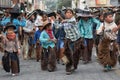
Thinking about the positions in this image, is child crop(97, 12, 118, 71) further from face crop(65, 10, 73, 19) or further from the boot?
the boot

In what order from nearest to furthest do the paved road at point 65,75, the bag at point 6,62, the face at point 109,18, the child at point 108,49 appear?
the paved road at point 65,75 < the bag at point 6,62 < the child at point 108,49 < the face at point 109,18

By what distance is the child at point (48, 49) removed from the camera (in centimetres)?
1401

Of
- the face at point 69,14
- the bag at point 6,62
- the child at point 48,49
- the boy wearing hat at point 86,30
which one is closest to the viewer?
the bag at point 6,62

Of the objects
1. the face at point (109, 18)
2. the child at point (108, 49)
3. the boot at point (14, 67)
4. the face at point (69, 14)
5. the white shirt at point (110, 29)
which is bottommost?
the boot at point (14, 67)

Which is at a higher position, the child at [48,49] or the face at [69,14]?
the face at [69,14]

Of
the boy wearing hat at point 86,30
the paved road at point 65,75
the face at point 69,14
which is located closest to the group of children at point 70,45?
the face at point 69,14

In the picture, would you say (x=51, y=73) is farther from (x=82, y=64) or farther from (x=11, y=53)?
(x=82, y=64)

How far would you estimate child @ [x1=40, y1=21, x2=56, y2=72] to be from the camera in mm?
14012

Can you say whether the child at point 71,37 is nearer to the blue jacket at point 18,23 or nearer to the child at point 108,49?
the child at point 108,49

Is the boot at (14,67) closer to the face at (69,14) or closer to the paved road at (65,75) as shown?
the paved road at (65,75)

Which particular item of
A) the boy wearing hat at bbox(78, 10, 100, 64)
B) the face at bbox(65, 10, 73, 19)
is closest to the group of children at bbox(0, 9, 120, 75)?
the face at bbox(65, 10, 73, 19)

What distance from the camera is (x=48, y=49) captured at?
14117mm

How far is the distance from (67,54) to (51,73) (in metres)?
0.82

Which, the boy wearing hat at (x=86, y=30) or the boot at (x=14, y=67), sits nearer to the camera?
the boot at (x=14, y=67)
